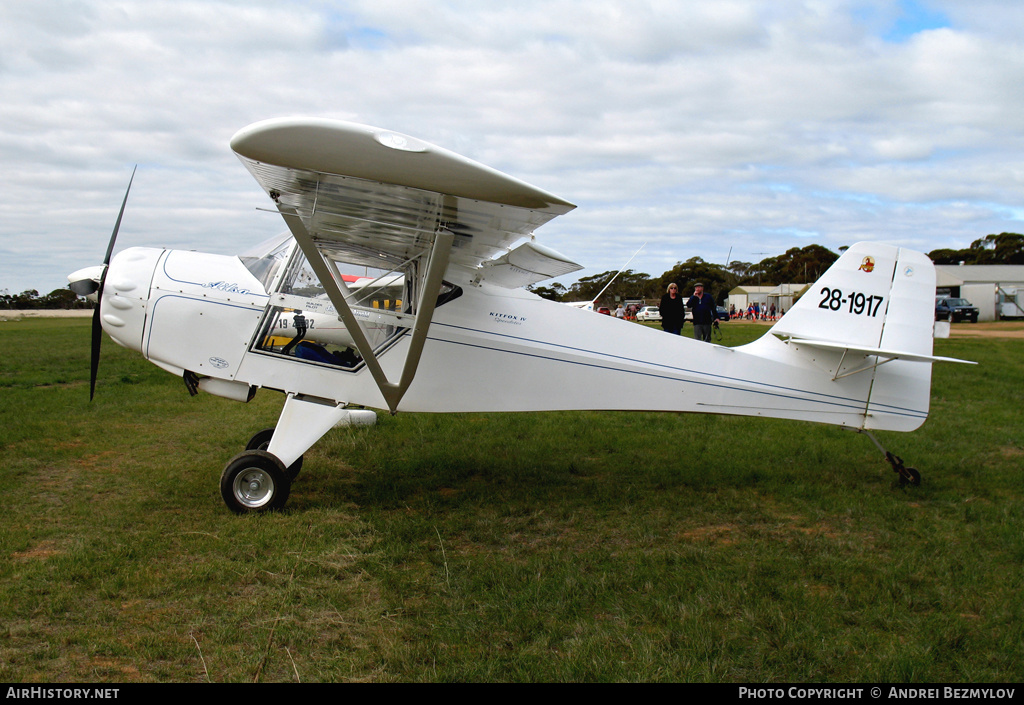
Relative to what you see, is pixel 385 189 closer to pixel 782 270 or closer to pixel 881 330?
pixel 881 330

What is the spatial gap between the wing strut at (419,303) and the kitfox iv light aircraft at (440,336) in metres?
0.01

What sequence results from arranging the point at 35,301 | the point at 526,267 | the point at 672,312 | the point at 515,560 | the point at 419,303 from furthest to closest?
the point at 35,301
the point at 672,312
the point at 526,267
the point at 419,303
the point at 515,560

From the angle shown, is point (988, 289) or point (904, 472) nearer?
point (904, 472)

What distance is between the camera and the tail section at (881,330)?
19.5 feet

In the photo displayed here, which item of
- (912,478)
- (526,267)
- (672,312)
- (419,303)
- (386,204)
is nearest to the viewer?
(386,204)

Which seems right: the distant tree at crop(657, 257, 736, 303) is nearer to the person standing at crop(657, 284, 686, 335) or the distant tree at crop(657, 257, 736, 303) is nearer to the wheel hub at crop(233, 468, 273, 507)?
the person standing at crop(657, 284, 686, 335)

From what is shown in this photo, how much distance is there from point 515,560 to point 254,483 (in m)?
2.18

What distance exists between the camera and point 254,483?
5.08 m

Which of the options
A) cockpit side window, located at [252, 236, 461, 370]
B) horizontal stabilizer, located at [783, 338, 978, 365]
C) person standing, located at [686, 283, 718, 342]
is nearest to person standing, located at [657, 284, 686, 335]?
person standing, located at [686, 283, 718, 342]

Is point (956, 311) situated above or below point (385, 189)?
below

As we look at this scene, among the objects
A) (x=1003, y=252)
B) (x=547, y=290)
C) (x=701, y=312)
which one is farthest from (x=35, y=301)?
(x=1003, y=252)

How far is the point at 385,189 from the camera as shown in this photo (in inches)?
163

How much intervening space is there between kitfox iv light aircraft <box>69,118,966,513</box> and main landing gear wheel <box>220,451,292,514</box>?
1 centimetres

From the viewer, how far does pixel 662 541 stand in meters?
4.69
